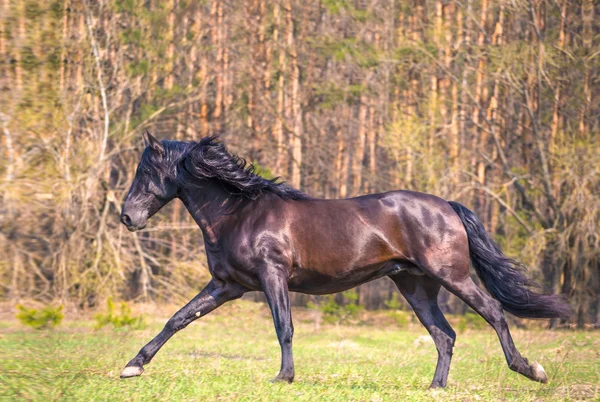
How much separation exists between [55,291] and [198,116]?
7.59 metres

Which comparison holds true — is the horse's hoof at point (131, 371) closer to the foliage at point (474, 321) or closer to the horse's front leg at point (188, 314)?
the horse's front leg at point (188, 314)

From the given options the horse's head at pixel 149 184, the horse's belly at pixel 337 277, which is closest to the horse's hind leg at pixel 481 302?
the horse's belly at pixel 337 277

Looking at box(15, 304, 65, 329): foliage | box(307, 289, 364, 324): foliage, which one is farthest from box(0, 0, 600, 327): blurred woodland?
box(15, 304, 65, 329): foliage

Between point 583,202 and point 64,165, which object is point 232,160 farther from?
→ point 583,202

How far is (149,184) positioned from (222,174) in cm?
75

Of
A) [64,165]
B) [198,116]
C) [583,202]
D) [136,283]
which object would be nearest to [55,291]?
[64,165]

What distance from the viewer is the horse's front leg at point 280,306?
7.57m

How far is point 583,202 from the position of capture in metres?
20.0

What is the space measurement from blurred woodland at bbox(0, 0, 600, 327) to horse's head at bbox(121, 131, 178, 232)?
7780mm

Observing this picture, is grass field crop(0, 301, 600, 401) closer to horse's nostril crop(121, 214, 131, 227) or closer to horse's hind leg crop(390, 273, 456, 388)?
horse's hind leg crop(390, 273, 456, 388)

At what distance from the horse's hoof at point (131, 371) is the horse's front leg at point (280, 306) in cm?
131

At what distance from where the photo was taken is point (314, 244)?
7.96m

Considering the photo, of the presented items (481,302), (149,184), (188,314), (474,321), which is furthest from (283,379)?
(474,321)

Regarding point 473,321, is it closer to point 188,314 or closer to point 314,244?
point 314,244
